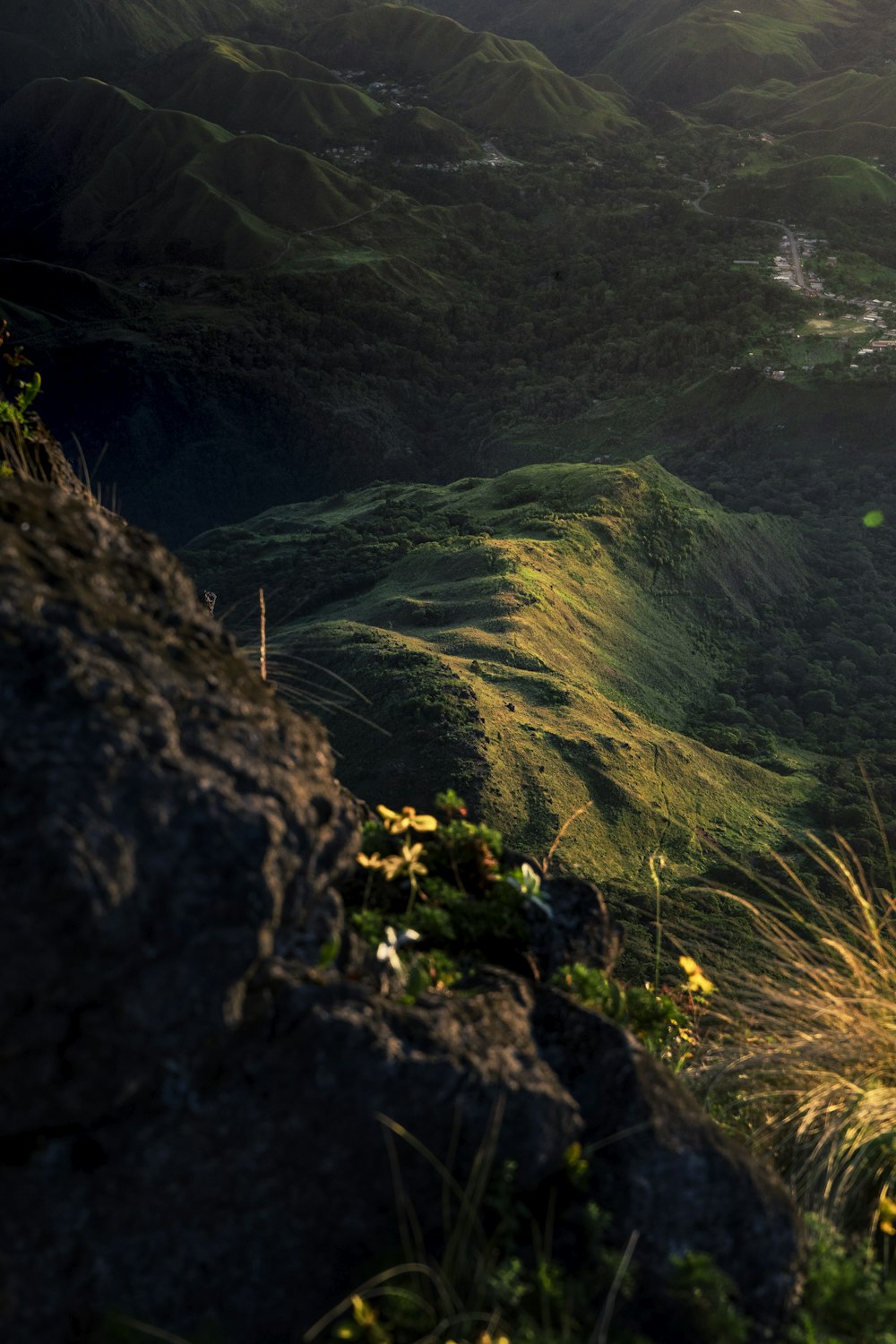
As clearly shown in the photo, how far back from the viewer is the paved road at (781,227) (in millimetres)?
36250

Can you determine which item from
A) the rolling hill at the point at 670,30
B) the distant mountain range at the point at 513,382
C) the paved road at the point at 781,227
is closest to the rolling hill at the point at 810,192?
the distant mountain range at the point at 513,382

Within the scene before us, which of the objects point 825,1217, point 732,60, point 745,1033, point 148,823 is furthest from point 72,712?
point 732,60

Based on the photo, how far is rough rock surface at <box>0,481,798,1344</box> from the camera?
2023mm

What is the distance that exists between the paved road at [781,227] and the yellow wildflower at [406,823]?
35821 millimetres

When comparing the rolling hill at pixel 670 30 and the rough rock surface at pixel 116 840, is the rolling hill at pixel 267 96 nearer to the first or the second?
the rolling hill at pixel 670 30

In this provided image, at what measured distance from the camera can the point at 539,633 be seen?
14.1m

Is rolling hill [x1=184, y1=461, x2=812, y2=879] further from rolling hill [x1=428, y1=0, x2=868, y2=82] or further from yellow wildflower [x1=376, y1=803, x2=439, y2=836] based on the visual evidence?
rolling hill [x1=428, y1=0, x2=868, y2=82]

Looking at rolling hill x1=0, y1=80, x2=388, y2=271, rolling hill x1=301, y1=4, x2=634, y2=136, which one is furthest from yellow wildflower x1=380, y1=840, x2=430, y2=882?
rolling hill x1=301, y1=4, x2=634, y2=136

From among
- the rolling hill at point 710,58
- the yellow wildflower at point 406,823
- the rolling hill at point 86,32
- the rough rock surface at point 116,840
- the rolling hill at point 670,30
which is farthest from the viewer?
the rolling hill at point 86,32

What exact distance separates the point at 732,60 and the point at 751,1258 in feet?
288

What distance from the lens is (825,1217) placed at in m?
Answer: 2.88

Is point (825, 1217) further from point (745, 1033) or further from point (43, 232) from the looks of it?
point (43, 232)

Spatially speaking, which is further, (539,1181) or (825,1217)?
(825,1217)

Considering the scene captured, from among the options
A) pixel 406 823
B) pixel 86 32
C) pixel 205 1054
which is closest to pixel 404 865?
pixel 406 823
